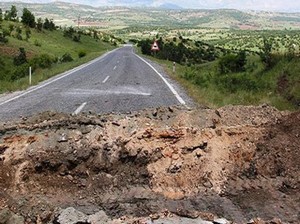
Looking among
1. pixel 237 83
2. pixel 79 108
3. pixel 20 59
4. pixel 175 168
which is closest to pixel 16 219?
pixel 175 168

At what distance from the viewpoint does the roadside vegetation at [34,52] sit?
27.9 meters

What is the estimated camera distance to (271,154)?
8.13 metres

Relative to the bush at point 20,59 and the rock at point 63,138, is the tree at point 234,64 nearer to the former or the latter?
the rock at point 63,138

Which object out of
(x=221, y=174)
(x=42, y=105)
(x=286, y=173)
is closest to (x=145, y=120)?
(x=221, y=174)

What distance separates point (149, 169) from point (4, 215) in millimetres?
2509

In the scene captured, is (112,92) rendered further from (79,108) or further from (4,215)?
(4,215)

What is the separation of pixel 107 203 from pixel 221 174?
79.4 inches

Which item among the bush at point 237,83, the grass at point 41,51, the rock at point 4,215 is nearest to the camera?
the rock at point 4,215

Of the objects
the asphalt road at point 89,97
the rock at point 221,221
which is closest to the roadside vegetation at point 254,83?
the asphalt road at point 89,97

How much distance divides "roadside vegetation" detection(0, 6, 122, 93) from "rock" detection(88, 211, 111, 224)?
12586 millimetres

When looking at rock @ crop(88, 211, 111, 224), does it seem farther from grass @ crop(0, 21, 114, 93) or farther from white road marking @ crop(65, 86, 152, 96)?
grass @ crop(0, 21, 114, 93)

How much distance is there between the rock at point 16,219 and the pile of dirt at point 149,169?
0.37 feet

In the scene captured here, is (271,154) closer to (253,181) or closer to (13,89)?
(253,181)

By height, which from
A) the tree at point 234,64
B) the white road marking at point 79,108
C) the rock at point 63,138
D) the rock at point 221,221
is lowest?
the tree at point 234,64
